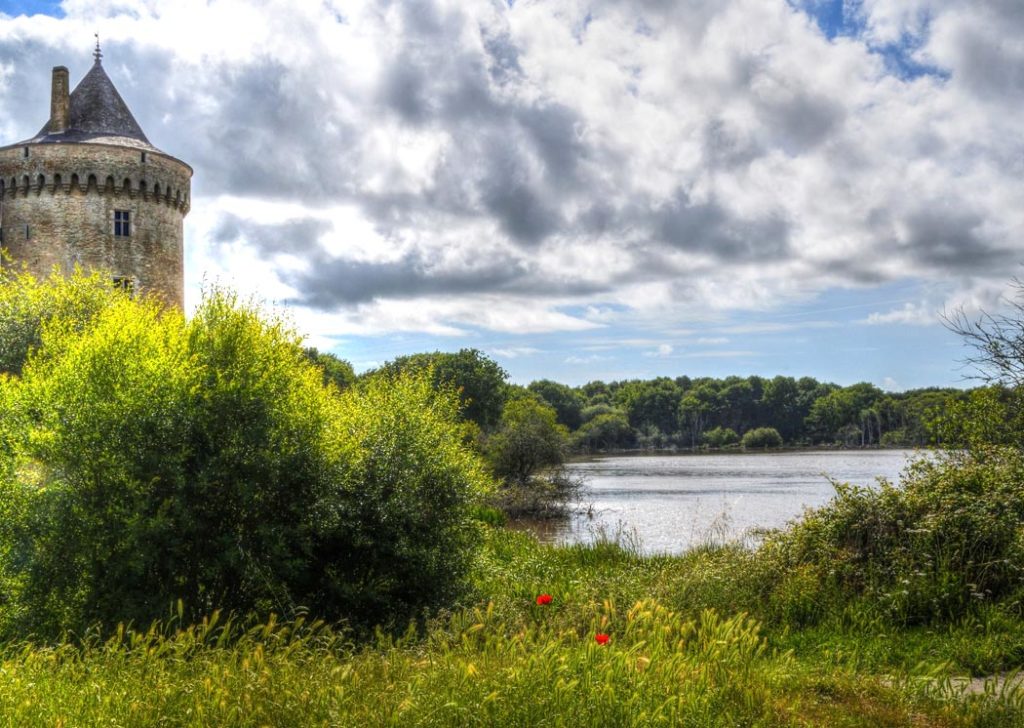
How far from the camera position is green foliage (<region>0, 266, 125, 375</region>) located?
2577 centimetres

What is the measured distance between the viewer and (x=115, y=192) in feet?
124

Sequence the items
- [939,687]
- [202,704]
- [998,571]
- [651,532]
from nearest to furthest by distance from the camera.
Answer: [202,704]
[939,687]
[998,571]
[651,532]

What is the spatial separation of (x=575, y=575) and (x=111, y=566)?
7.90 m

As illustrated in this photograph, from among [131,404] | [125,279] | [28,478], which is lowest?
[28,478]

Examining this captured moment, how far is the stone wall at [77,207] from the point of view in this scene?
37219 mm

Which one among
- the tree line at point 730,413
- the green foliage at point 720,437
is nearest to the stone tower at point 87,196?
the tree line at point 730,413

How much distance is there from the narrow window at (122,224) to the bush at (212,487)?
26.6m

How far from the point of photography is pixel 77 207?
123 feet

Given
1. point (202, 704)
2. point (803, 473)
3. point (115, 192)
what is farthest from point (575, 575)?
point (803, 473)

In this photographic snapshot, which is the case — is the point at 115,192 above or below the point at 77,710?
above

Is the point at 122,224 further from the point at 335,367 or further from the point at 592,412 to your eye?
the point at 592,412

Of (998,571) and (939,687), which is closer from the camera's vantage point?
(939,687)

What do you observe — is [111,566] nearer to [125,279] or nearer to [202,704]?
[202,704]

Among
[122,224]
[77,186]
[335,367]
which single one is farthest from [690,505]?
[335,367]
